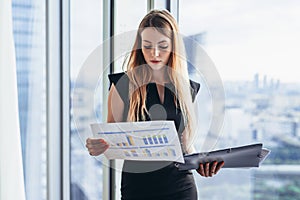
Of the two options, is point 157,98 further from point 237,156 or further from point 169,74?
point 237,156

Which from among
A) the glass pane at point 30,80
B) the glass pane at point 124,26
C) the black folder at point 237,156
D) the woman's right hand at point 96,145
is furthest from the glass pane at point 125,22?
the glass pane at point 30,80

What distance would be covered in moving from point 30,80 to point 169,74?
1.13 m

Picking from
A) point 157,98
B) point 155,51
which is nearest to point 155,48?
point 155,51

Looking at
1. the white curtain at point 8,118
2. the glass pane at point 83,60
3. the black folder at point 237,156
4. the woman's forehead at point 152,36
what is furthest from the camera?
the glass pane at point 83,60

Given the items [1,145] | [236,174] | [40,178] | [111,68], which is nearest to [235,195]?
[236,174]

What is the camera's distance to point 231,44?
1.55 meters

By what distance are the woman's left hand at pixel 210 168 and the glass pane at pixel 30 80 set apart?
1.21 meters

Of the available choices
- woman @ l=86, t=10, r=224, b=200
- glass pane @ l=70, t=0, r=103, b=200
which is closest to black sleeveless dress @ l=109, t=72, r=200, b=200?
woman @ l=86, t=10, r=224, b=200

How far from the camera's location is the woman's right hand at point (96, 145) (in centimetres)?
151

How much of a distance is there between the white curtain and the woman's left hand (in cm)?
102

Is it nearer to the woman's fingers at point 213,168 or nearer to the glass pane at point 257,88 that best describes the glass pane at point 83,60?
the glass pane at point 257,88

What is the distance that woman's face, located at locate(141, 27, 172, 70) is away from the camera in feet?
4.73

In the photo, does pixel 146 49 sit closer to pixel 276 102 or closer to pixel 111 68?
pixel 111 68

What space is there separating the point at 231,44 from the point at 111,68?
0.37m
